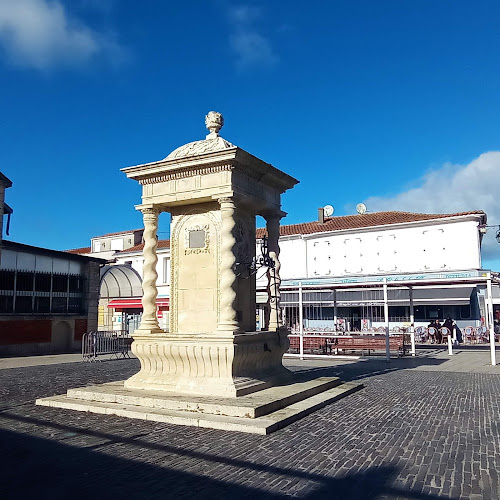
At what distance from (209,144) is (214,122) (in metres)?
0.79

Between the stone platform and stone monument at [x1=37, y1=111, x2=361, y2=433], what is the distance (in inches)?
0.7

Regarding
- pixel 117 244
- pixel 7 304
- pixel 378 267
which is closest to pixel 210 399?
pixel 7 304

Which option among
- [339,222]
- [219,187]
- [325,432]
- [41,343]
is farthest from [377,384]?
[339,222]

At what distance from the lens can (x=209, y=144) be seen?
29.7 ft

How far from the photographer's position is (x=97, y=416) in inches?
286

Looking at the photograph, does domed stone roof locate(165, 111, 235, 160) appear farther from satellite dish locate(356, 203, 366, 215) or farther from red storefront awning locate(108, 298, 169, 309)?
satellite dish locate(356, 203, 366, 215)

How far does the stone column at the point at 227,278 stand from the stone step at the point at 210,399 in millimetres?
1199

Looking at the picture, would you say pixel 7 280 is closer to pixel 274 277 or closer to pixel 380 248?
pixel 274 277

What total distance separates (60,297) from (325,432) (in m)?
18.9

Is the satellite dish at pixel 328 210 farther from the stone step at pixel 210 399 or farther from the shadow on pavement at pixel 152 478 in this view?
the shadow on pavement at pixel 152 478

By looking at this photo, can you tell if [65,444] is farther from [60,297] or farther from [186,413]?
[60,297]

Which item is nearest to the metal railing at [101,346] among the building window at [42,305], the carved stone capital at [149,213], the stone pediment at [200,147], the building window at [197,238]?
the building window at [42,305]

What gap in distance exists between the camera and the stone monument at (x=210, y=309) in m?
7.65

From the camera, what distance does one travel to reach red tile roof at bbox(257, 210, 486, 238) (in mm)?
30448
